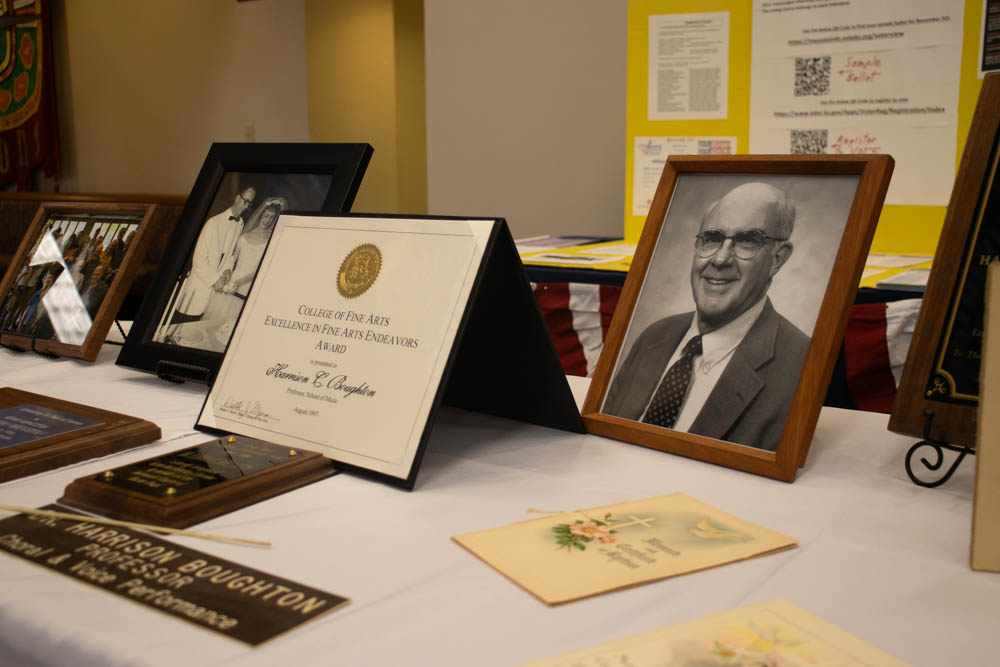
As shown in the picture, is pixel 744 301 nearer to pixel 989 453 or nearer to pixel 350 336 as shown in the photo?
pixel 989 453

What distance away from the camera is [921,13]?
1981mm

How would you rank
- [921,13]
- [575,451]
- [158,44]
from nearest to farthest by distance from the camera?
1. [575,451]
2. [921,13]
3. [158,44]

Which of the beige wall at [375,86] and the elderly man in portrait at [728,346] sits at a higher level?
the beige wall at [375,86]

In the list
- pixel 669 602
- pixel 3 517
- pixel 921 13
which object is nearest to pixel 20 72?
pixel 921 13

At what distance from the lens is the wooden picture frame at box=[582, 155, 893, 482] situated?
759mm

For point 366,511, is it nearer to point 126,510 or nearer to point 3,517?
point 126,510

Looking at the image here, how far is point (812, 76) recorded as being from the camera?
7.04ft

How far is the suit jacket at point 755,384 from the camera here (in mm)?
770

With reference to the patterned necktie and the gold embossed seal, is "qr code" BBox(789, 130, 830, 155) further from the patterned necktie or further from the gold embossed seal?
the gold embossed seal

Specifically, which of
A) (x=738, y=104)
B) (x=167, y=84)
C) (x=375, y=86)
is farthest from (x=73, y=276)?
(x=167, y=84)

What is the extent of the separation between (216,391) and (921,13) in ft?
6.10

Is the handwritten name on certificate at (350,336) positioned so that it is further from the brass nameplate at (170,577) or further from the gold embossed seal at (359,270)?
the brass nameplate at (170,577)

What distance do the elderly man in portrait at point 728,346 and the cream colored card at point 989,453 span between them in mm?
189
